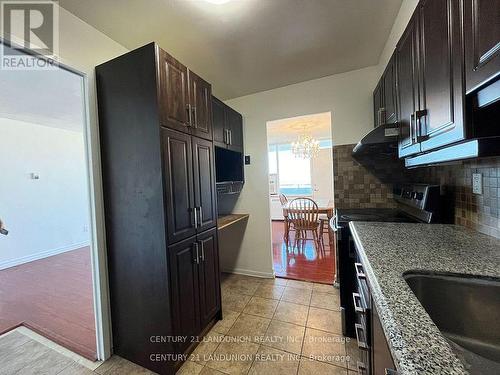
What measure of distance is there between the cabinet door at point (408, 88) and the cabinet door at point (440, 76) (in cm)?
7

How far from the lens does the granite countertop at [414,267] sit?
427 millimetres

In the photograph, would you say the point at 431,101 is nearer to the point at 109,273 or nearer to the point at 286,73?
the point at 286,73

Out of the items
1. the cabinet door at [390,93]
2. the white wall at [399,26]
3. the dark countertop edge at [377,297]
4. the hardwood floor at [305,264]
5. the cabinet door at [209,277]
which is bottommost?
the hardwood floor at [305,264]

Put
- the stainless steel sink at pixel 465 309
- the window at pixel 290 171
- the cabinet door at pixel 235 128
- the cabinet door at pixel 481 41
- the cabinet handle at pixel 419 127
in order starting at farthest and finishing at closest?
the window at pixel 290 171 → the cabinet door at pixel 235 128 → the cabinet handle at pixel 419 127 → the stainless steel sink at pixel 465 309 → the cabinet door at pixel 481 41

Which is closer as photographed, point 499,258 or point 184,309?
point 499,258

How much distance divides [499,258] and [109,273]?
2.21m

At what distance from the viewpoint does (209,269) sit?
5.93ft

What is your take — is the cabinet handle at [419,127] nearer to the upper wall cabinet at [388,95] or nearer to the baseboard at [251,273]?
the upper wall cabinet at [388,95]

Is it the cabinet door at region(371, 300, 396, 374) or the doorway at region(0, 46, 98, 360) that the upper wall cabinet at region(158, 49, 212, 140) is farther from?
the cabinet door at region(371, 300, 396, 374)

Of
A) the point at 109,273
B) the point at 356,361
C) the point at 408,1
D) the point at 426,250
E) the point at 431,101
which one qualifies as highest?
the point at 408,1

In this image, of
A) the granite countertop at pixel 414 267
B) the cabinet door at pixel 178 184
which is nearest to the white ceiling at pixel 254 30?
the cabinet door at pixel 178 184

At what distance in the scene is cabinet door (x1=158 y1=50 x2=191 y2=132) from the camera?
1.37m

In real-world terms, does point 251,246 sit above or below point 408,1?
below

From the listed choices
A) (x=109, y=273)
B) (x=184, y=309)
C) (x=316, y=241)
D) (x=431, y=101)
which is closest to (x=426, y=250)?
(x=431, y=101)
